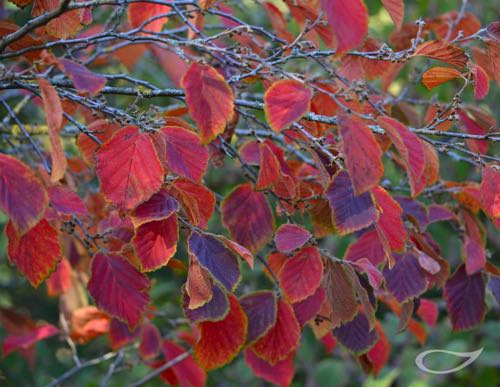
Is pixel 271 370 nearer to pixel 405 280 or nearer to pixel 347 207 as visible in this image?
pixel 405 280

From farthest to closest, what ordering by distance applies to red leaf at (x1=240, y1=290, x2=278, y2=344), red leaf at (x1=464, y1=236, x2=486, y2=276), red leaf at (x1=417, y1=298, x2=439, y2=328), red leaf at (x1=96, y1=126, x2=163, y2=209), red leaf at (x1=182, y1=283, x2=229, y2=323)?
red leaf at (x1=417, y1=298, x2=439, y2=328), red leaf at (x1=464, y1=236, x2=486, y2=276), red leaf at (x1=240, y1=290, x2=278, y2=344), red leaf at (x1=182, y1=283, x2=229, y2=323), red leaf at (x1=96, y1=126, x2=163, y2=209)

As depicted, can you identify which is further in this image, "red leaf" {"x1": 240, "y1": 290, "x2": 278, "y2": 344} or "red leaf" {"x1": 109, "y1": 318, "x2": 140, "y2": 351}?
"red leaf" {"x1": 109, "y1": 318, "x2": 140, "y2": 351}

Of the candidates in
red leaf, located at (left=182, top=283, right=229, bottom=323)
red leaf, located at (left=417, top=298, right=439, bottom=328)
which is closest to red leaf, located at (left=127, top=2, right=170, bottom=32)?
red leaf, located at (left=182, top=283, right=229, bottom=323)

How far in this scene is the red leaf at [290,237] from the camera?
105 cm

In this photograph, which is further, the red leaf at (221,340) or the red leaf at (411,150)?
the red leaf at (221,340)

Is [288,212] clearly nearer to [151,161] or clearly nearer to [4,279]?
[151,161]

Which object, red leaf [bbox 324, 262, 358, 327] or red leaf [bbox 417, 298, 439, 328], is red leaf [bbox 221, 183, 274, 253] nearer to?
red leaf [bbox 324, 262, 358, 327]

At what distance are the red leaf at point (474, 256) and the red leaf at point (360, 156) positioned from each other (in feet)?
1.87

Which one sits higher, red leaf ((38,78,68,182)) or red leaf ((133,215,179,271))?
red leaf ((38,78,68,182))

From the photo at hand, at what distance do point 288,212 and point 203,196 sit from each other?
10.0 inches

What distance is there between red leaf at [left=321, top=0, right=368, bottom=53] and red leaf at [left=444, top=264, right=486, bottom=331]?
→ 2.32 feet

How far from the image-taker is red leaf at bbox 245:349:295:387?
1.46m

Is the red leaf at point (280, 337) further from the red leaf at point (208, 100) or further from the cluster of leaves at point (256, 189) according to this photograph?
the red leaf at point (208, 100)

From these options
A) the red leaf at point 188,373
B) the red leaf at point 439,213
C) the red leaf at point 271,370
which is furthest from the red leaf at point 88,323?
the red leaf at point 439,213
